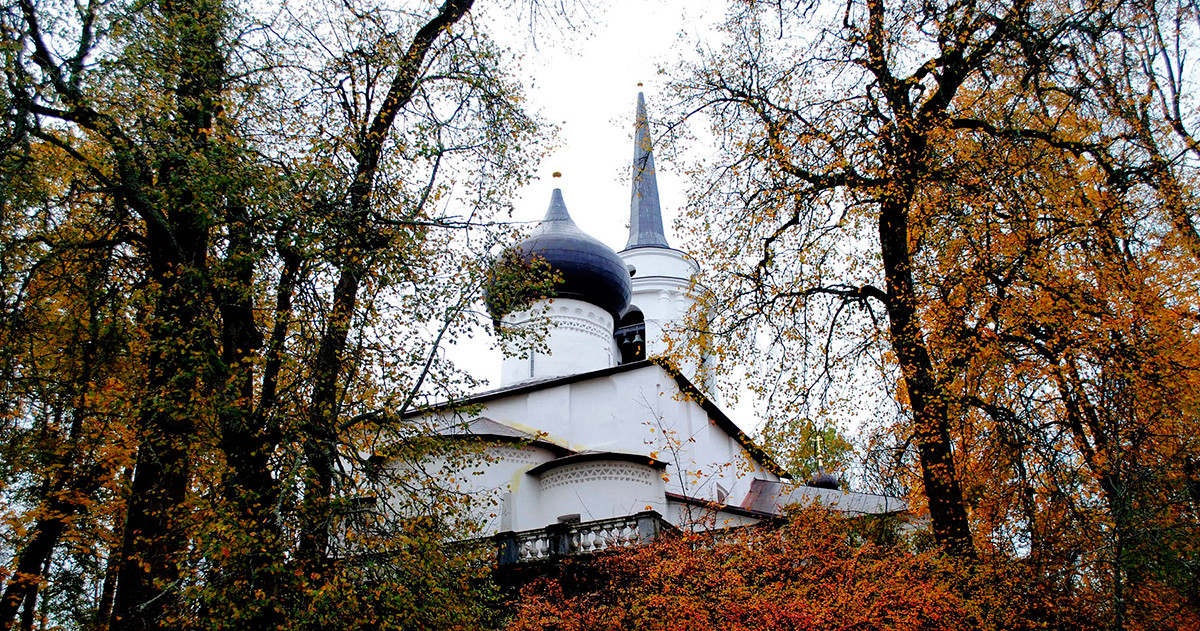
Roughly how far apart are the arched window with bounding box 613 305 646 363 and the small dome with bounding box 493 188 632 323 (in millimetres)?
2739

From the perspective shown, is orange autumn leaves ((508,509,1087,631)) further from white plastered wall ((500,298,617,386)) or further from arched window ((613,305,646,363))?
arched window ((613,305,646,363))

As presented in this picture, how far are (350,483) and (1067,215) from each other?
758 cm

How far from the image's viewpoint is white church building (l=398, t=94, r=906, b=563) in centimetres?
1315

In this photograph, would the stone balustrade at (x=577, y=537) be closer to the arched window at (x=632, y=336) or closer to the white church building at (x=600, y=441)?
the white church building at (x=600, y=441)

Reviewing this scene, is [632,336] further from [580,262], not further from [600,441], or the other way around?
[600,441]

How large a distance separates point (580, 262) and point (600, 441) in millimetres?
5627

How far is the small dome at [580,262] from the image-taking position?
21.7 meters

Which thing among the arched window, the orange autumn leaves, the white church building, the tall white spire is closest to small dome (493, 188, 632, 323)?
the white church building

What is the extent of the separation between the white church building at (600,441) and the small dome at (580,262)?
3 cm

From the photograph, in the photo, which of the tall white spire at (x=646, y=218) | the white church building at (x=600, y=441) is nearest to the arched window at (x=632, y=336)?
the white church building at (x=600, y=441)

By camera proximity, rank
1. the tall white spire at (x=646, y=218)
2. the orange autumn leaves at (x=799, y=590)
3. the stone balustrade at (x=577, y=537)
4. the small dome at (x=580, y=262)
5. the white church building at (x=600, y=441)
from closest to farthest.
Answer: the orange autumn leaves at (x=799, y=590) → the stone balustrade at (x=577, y=537) → the white church building at (x=600, y=441) → the small dome at (x=580, y=262) → the tall white spire at (x=646, y=218)

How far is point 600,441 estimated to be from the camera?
59.1 feet

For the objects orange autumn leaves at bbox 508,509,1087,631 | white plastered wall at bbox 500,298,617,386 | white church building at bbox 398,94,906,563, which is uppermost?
white plastered wall at bbox 500,298,617,386

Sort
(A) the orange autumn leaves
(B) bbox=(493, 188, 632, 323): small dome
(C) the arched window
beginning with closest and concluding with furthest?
(A) the orange autumn leaves
(B) bbox=(493, 188, 632, 323): small dome
(C) the arched window
